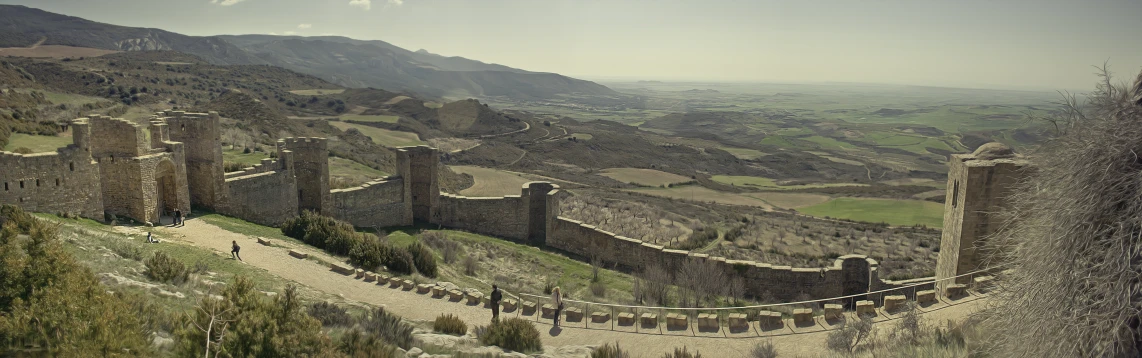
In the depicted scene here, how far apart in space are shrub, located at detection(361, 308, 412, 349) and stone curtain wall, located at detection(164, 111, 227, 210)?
32.5 feet

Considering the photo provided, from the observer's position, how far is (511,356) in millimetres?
8977

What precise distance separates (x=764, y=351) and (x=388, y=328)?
5.51 metres

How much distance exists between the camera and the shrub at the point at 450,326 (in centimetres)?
1048

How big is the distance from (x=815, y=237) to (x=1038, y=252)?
21.6m

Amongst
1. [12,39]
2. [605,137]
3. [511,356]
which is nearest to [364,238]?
[511,356]

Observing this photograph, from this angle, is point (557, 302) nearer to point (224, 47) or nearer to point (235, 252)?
point (235, 252)

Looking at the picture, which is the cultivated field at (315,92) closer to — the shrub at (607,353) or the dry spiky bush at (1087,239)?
the shrub at (607,353)

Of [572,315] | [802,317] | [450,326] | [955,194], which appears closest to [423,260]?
[572,315]

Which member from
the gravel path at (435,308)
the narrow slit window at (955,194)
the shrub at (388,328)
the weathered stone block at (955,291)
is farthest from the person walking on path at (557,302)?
the narrow slit window at (955,194)

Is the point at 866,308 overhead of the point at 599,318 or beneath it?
overhead

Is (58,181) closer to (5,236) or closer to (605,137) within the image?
(5,236)

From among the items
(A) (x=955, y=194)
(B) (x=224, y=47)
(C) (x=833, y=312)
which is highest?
(B) (x=224, y=47)

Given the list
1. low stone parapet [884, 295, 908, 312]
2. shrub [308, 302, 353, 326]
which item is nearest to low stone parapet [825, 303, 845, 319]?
low stone parapet [884, 295, 908, 312]

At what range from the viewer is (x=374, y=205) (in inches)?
815
